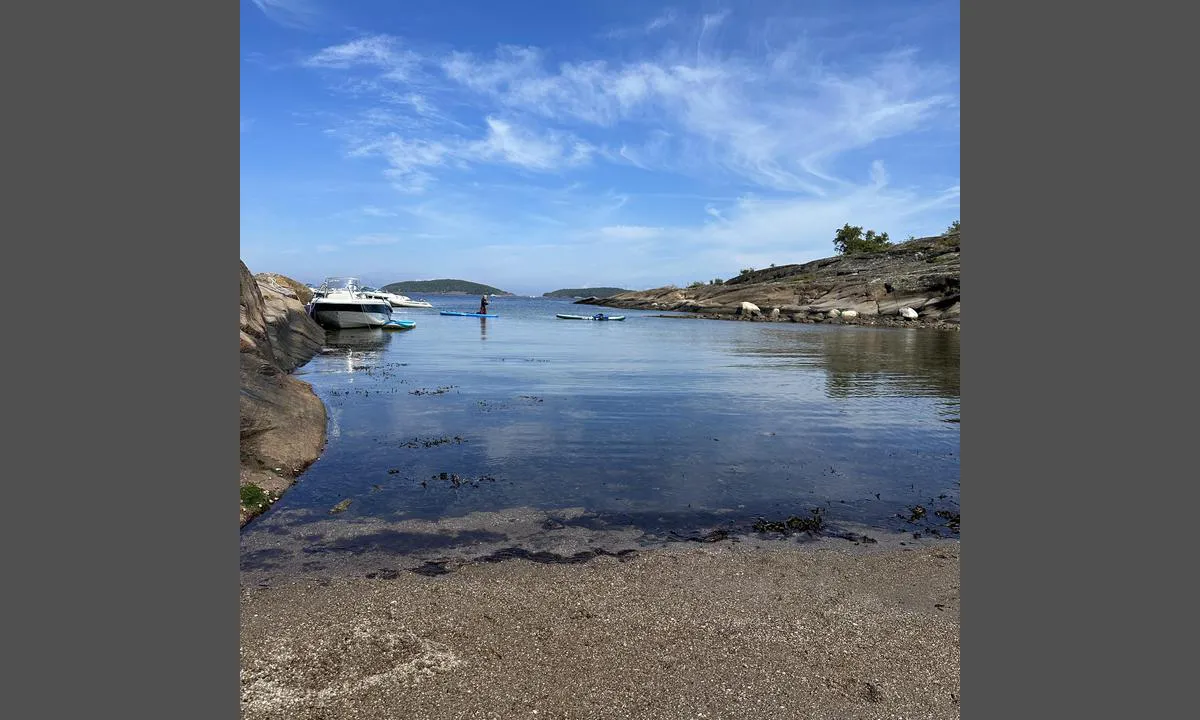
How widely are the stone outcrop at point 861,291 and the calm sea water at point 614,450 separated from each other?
58061 mm

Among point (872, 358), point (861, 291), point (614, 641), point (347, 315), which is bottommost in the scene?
point (614, 641)

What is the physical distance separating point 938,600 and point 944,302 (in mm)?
90988

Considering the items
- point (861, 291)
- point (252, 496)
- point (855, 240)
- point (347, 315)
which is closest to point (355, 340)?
point (347, 315)

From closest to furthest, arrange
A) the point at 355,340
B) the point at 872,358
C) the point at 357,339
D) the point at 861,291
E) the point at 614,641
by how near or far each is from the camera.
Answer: the point at 614,641 < the point at 872,358 < the point at 355,340 < the point at 357,339 < the point at 861,291

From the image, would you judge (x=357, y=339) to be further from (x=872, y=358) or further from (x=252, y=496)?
(x=252, y=496)

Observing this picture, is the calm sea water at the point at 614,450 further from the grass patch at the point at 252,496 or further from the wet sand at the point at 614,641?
the wet sand at the point at 614,641

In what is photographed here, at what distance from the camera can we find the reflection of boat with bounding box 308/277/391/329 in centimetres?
6256

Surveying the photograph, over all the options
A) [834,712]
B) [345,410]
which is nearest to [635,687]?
[834,712]

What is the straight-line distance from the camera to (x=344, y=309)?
2495 inches

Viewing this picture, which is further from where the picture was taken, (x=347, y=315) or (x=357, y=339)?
(x=347, y=315)

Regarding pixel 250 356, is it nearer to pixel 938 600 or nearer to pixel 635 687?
pixel 635 687

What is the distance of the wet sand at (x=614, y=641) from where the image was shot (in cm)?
584

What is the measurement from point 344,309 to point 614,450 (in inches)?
2114

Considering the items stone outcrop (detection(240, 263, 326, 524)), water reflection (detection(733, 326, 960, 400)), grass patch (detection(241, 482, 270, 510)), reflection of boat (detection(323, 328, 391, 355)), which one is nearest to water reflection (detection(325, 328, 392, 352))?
reflection of boat (detection(323, 328, 391, 355))
